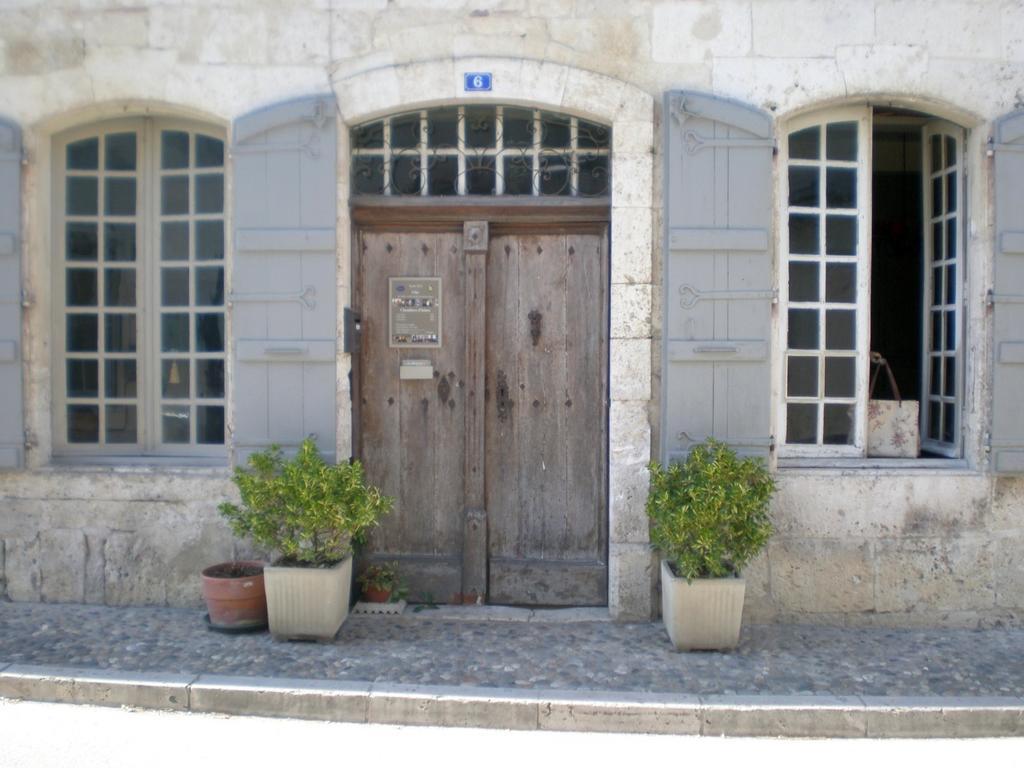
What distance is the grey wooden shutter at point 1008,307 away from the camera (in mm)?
5777

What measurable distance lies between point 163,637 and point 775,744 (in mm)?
3284

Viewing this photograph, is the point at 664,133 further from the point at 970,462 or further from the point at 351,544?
the point at 351,544

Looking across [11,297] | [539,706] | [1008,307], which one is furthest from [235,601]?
[1008,307]

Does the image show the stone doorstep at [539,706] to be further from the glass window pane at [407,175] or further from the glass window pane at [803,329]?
the glass window pane at [407,175]

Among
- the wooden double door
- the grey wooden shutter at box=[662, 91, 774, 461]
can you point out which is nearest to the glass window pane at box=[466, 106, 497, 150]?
the wooden double door

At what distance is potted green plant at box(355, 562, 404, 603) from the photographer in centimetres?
603

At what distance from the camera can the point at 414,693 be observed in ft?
15.1

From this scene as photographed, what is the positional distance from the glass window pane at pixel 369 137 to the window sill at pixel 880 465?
316 centimetres

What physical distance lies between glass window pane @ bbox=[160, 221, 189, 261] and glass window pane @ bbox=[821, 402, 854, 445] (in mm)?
4193

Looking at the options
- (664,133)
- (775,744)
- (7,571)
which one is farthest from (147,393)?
(775,744)

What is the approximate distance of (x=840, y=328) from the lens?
6.14 metres

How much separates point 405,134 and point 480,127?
472 millimetres

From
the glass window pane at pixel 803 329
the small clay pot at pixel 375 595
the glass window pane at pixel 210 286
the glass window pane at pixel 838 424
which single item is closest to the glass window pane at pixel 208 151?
the glass window pane at pixel 210 286

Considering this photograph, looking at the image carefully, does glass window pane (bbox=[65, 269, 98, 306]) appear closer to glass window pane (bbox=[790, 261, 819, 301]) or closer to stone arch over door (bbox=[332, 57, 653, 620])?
stone arch over door (bbox=[332, 57, 653, 620])
